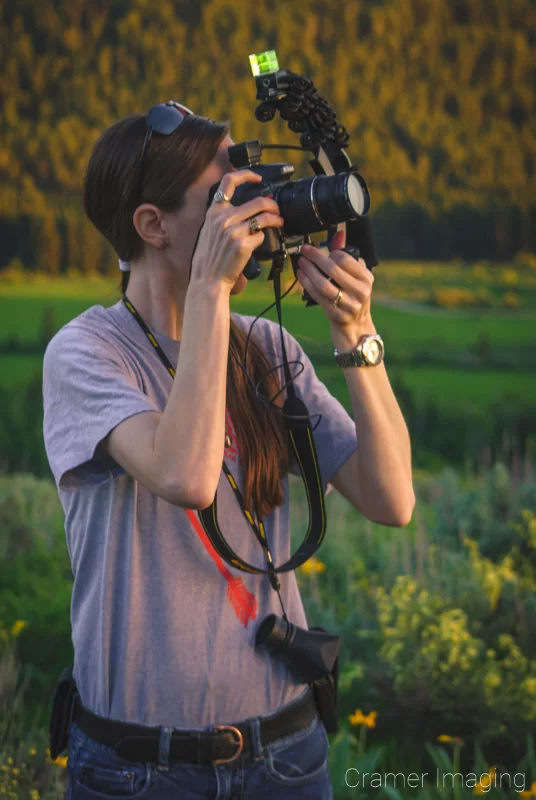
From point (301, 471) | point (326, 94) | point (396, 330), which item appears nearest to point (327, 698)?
point (301, 471)

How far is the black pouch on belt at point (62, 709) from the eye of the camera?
1.59 metres

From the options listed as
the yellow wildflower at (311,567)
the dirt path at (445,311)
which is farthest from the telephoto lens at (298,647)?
the dirt path at (445,311)

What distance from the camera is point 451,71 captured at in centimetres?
527

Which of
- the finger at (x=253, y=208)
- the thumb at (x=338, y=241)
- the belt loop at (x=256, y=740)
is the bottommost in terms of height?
the belt loop at (x=256, y=740)

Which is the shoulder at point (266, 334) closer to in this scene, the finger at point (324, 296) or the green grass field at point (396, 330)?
the finger at point (324, 296)

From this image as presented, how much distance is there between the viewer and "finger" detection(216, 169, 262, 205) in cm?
149

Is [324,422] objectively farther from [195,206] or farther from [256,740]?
[256,740]

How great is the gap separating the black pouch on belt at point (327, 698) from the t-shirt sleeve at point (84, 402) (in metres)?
0.51

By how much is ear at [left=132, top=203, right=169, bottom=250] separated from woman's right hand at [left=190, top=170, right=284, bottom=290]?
0.16 m

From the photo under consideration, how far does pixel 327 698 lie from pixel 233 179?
876 mm

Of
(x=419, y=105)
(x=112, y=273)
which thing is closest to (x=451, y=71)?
(x=419, y=105)

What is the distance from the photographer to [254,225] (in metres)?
1.48

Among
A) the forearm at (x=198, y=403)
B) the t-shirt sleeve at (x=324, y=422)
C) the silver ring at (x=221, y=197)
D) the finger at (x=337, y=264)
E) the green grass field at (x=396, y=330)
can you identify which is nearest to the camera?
the forearm at (x=198, y=403)

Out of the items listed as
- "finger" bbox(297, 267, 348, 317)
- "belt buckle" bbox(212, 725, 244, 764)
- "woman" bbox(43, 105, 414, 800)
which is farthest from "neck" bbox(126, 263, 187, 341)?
"belt buckle" bbox(212, 725, 244, 764)
